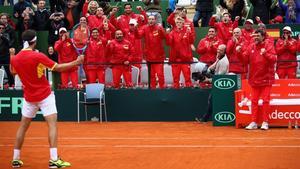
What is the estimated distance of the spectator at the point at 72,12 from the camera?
24219 millimetres

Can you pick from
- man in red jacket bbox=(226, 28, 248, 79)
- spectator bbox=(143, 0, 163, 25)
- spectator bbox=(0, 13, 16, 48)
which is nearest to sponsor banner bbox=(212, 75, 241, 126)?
man in red jacket bbox=(226, 28, 248, 79)

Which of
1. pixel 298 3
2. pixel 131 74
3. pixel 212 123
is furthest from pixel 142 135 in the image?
pixel 298 3

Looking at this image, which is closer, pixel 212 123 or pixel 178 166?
pixel 178 166

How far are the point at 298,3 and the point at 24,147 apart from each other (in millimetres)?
10742

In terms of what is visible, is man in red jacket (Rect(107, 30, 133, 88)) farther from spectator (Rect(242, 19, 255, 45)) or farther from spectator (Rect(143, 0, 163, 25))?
spectator (Rect(242, 19, 255, 45))

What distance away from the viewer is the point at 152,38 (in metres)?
21.0

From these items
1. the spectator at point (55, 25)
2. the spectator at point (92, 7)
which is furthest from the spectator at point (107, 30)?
the spectator at point (55, 25)

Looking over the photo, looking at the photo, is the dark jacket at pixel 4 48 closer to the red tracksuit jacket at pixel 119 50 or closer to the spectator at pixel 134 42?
the red tracksuit jacket at pixel 119 50

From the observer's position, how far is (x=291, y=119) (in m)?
18.5

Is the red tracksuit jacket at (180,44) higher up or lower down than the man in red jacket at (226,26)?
lower down

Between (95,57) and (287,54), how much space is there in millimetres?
5291

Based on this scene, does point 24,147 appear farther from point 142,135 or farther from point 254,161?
point 254,161

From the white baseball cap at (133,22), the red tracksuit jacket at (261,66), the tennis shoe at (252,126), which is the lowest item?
the tennis shoe at (252,126)

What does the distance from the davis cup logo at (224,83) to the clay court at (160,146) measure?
41.9 inches
